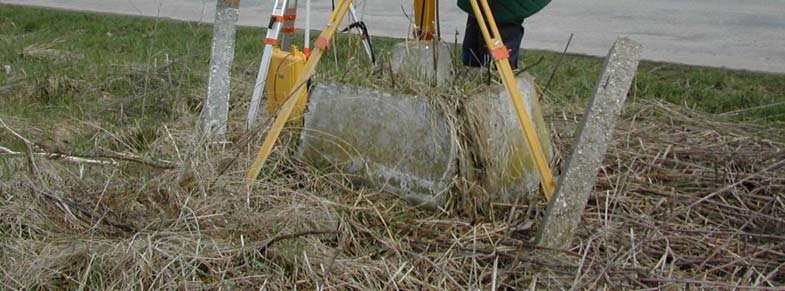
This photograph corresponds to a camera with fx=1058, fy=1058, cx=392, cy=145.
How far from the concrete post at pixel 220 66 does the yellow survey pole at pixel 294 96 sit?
1.42 feet

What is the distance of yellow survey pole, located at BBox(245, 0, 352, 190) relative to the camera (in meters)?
3.72

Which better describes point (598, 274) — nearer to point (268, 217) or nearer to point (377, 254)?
point (377, 254)

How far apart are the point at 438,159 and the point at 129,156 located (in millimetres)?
1168

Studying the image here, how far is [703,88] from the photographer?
6.29 m

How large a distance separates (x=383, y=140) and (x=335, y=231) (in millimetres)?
516

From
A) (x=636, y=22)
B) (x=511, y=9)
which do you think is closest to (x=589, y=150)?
(x=511, y=9)

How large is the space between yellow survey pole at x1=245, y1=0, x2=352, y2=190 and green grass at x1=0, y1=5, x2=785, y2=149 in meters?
0.22

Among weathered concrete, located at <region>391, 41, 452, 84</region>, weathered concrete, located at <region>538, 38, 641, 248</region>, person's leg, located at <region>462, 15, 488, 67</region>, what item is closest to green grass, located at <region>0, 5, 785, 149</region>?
weathered concrete, located at <region>391, 41, 452, 84</region>

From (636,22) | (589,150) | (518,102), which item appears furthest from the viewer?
(636,22)

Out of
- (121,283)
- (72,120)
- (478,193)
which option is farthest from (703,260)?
(72,120)

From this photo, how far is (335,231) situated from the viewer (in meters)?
3.39

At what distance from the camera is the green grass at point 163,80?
5.20 metres

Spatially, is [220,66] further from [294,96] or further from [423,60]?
[423,60]

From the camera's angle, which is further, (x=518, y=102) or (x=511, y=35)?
(x=511, y=35)
